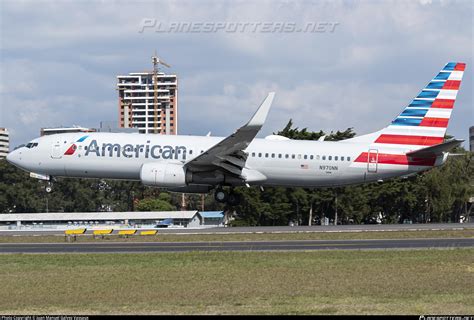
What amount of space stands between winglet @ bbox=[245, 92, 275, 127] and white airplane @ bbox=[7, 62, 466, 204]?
3.19 metres

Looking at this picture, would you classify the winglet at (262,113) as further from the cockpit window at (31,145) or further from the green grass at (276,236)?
the cockpit window at (31,145)

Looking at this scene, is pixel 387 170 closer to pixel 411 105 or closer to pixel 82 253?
pixel 411 105

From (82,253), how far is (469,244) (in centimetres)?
1614

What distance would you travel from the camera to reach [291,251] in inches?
1206

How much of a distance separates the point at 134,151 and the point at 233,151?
6075 millimetres

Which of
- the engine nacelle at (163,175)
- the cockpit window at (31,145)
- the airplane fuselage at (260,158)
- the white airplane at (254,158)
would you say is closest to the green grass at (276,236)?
the engine nacelle at (163,175)

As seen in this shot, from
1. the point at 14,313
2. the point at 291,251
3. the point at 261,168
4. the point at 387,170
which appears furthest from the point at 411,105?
the point at 14,313

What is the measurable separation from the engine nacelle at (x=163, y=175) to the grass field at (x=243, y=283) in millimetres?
14892

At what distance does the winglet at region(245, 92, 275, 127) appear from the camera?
4231 cm

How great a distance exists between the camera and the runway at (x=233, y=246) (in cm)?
3244

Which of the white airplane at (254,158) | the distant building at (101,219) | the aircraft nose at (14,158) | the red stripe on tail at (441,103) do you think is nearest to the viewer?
the white airplane at (254,158)

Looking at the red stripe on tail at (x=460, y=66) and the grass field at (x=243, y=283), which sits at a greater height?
the red stripe on tail at (x=460, y=66)

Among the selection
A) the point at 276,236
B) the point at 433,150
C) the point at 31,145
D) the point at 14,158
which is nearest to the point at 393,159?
the point at 433,150

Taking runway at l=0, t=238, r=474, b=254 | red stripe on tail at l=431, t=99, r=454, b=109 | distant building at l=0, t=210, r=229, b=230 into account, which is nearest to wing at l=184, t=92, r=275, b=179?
runway at l=0, t=238, r=474, b=254
